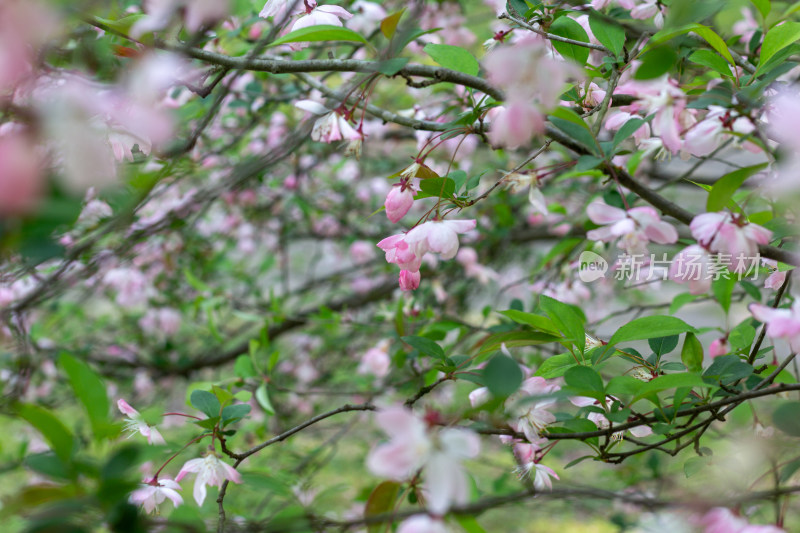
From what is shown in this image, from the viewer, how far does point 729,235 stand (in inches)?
21.7

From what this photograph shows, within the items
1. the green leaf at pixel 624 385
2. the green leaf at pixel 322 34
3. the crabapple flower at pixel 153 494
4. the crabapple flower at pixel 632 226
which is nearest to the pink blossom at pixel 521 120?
the crabapple flower at pixel 632 226

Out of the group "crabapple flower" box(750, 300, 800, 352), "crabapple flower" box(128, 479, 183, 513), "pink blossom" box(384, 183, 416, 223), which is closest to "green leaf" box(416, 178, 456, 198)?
"pink blossom" box(384, 183, 416, 223)

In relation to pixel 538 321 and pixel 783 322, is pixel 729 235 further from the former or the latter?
pixel 538 321

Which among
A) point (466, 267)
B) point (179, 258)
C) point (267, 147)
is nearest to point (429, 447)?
point (466, 267)

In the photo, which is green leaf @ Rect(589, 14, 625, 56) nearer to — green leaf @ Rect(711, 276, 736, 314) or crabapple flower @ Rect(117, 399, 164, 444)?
green leaf @ Rect(711, 276, 736, 314)

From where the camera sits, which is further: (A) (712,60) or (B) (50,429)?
(A) (712,60)

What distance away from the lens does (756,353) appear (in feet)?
2.42

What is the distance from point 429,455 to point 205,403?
17.0 inches

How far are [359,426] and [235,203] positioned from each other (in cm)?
159

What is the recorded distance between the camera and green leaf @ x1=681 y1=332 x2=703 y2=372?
0.74 meters

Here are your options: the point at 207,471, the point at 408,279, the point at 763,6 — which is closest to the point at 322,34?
the point at 408,279

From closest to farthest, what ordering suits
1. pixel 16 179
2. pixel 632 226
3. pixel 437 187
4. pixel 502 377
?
1. pixel 16 179
2. pixel 502 377
3. pixel 632 226
4. pixel 437 187

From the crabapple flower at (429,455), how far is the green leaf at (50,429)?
25cm

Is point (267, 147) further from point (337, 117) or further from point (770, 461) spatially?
point (770, 461)
